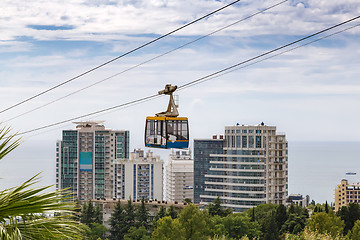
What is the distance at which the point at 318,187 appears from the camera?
16388 centimetres

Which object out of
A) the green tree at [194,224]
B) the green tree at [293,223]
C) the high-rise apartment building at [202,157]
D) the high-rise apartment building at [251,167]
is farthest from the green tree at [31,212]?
the high-rise apartment building at [202,157]

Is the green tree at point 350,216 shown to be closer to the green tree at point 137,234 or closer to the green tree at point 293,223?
the green tree at point 293,223

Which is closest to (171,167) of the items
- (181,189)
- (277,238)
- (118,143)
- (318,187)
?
(181,189)

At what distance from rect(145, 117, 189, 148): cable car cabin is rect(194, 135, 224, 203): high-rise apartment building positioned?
69.9 meters

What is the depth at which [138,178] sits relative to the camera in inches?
3514

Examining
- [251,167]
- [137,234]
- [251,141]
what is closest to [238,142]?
[251,141]

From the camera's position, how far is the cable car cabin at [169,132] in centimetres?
1463

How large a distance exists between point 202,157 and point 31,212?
82.9m

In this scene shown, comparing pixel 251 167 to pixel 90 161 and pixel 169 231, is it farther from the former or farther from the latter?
pixel 169 231

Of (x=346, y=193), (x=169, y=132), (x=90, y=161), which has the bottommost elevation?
(x=346, y=193)

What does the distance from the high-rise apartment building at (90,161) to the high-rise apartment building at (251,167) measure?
1687 centimetres

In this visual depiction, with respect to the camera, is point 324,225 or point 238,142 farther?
point 238,142

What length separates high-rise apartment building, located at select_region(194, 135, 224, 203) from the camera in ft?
280

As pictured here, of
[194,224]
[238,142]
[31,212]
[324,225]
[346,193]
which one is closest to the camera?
[31,212]
